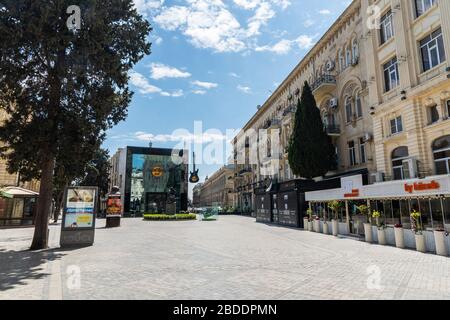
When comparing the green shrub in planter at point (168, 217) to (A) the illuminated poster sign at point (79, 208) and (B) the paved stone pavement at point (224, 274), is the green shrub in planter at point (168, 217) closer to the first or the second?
(A) the illuminated poster sign at point (79, 208)

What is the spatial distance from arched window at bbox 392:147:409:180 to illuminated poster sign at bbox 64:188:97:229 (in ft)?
56.0

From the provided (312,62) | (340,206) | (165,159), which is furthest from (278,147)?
(165,159)

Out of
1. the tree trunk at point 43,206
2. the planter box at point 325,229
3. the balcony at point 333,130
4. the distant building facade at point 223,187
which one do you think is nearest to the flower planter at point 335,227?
the planter box at point 325,229

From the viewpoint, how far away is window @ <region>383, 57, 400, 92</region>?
18627 mm

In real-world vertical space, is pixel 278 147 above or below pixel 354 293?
above

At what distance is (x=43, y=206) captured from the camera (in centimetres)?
1286

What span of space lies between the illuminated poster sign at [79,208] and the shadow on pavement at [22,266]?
166cm

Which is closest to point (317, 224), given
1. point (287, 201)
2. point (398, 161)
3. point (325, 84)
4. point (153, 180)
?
point (287, 201)

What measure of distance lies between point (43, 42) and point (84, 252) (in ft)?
26.8

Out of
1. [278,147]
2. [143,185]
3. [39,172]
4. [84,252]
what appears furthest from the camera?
[143,185]
